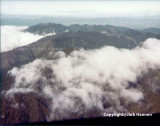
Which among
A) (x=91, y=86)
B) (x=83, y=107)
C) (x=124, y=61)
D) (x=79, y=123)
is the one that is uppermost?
(x=79, y=123)

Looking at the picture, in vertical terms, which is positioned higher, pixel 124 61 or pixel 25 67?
pixel 124 61

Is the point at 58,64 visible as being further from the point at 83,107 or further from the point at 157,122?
the point at 157,122

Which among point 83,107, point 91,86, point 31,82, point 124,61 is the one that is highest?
point 124,61

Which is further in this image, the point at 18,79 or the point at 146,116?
the point at 18,79

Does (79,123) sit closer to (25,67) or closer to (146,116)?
(146,116)

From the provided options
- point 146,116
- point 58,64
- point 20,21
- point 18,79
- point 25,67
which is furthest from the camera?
point 20,21

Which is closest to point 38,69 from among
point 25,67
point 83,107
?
point 25,67

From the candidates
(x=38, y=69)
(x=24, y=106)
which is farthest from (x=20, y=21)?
(x=24, y=106)

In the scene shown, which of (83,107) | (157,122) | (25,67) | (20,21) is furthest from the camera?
(20,21)

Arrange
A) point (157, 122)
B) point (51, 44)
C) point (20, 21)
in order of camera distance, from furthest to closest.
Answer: point (20, 21) → point (51, 44) → point (157, 122)
